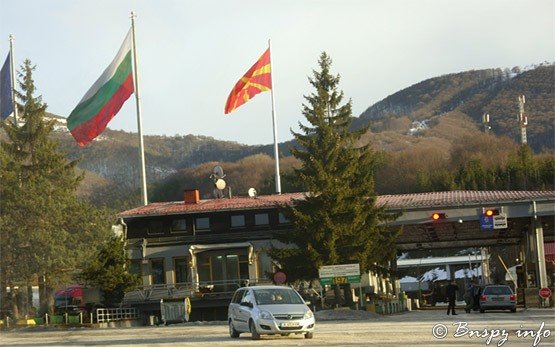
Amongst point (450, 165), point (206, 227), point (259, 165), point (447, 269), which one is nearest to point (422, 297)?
point (206, 227)

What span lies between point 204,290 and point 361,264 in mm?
9661

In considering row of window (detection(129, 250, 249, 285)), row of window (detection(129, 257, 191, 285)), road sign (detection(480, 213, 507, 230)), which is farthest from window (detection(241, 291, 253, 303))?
row of window (detection(129, 257, 191, 285))

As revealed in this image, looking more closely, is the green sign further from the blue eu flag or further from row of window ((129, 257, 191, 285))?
the blue eu flag

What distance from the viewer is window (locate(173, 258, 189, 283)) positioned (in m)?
55.1

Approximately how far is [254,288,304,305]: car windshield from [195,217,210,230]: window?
92.5 feet

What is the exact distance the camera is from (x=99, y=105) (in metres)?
50.6

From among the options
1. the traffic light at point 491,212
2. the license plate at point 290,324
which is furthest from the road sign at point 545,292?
the license plate at point 290,324

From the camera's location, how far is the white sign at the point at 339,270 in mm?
41844

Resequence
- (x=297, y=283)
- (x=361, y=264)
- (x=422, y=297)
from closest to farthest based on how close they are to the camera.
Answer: (x=361, y=264)
(x=297, y=283)
(x=422, y=297)

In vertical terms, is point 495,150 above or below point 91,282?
above

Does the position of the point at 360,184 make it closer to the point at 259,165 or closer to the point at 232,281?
the point at 232,281

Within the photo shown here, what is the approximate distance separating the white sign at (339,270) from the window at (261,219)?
13.7 m

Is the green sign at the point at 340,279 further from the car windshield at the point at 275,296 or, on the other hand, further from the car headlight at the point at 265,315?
the car headlight at the point at 265,315

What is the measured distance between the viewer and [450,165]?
151375 mm
